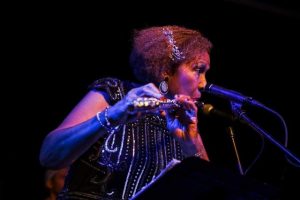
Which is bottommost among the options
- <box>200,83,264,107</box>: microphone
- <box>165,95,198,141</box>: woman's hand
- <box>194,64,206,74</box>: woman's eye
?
<box>165,95,198,141</box>: woman's hand

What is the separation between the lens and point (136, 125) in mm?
2621

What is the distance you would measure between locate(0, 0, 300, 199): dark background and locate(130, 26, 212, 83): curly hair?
1322 mm

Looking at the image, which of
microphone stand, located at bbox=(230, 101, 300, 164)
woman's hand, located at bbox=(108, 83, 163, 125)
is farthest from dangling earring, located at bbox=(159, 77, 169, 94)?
woman's hand, located at bbox=(108, 83, 163, 125)

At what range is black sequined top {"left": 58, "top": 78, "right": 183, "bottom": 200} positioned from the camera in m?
2.38

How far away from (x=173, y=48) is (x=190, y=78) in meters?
0.25

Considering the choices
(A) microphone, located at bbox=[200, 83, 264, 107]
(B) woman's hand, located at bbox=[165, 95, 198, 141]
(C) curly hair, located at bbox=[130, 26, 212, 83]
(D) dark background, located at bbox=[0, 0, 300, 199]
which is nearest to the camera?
(B) woman's hand, located at bbox=[165, 95, 198, 141]

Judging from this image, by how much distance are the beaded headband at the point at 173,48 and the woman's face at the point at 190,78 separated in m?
0.05

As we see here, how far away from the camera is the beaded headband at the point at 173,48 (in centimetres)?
283

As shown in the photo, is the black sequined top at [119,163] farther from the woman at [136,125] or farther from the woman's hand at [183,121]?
the woman's hand at [183,121]

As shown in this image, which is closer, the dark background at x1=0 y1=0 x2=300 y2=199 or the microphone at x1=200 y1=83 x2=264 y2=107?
the microphone at x1=200 y1=83 x2=264 y2=107

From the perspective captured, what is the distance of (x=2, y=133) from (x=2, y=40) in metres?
0.80

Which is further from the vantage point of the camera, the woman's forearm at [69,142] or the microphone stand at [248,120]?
the microphone stand at [248,120]

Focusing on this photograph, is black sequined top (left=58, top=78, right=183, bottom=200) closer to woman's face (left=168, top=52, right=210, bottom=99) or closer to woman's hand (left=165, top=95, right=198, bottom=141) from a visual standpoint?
woman's hand (left=165, top=95, right=198, bottom=141)

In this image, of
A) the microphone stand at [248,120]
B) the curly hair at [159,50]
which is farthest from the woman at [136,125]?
the microphone stand at [248,120]
